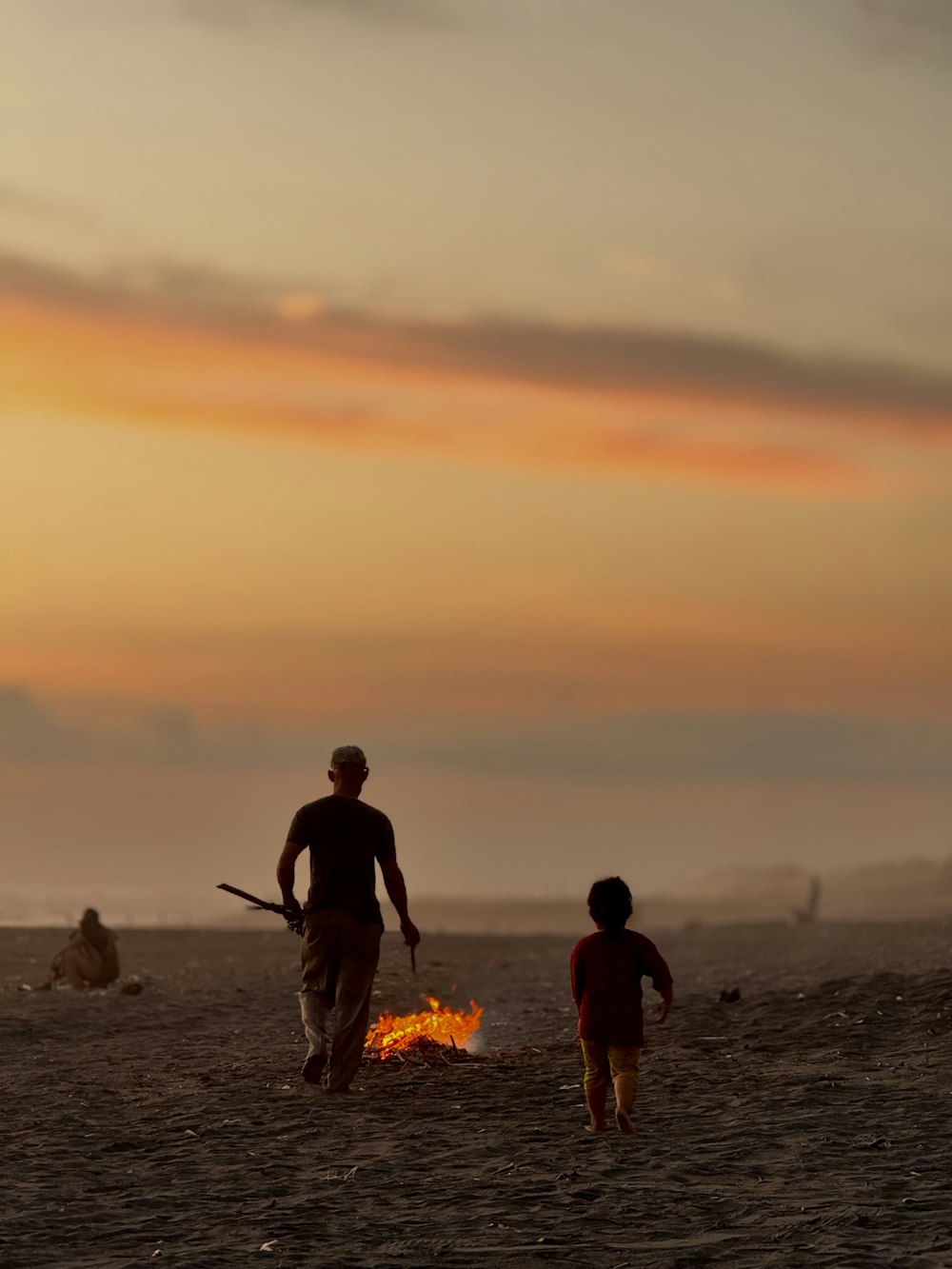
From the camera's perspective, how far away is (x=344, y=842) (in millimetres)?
13992

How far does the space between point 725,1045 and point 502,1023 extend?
4.48 meters

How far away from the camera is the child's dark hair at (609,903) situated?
12.3 meters

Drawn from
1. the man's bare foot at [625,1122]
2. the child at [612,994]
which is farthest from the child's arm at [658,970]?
the man's bare foot at [625,1122]

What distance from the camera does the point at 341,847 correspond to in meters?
14.0

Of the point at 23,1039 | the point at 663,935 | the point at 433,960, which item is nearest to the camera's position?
the point at 23,1039

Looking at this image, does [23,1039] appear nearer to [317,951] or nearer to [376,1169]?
[317,951]

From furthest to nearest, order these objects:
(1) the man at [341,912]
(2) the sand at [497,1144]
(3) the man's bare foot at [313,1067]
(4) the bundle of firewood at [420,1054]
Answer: (4) the bundle of firewood at [420,1054], (3) the man's bare foot at [313,1067], (1) the man at [341,912], (2) the sand at [497,1144]

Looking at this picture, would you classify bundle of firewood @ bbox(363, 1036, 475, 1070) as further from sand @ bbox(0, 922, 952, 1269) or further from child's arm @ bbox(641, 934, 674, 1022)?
child's arm @ bbox(641, 934, 674, 1022)

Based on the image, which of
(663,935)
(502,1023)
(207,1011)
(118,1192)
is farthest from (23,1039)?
(663,935)

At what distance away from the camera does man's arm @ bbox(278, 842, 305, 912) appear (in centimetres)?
1402

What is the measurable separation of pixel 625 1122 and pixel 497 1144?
93cm

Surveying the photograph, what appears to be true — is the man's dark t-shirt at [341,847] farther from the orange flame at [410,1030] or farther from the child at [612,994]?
the orange flame at [410,1030]

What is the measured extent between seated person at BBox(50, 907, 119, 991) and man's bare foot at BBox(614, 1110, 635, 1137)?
46.0ft

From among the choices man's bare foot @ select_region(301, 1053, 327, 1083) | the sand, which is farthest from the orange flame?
man's bare foot @ select_region(301, 1053, 327, 1083)
